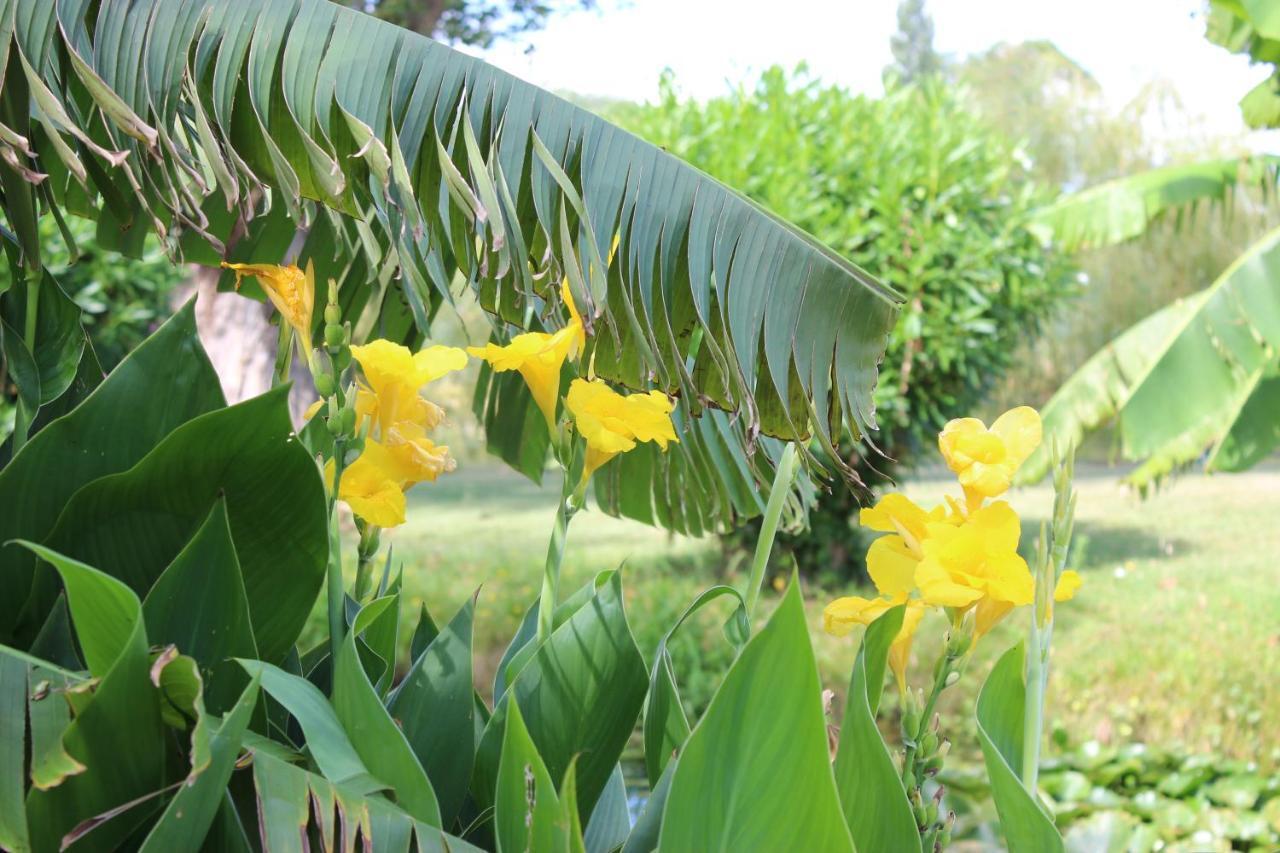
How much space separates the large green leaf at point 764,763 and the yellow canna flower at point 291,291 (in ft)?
1.39

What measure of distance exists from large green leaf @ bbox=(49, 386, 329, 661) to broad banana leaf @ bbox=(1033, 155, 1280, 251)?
5.37 meters

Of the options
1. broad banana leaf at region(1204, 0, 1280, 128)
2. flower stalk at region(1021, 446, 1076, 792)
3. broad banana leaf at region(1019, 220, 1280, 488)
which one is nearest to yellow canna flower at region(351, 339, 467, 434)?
flower stalk at region(1021, 446, 1076, 792)

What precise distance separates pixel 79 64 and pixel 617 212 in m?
0.51

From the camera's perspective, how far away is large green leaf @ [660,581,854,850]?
669 millimetres

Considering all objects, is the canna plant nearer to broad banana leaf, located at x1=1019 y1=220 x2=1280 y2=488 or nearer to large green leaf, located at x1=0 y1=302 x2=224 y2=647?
large green leaf, located at x1=0 y1=302 x2=224 y2=647

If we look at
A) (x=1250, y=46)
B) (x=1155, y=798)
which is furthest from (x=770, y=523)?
(x=1250, y=46)

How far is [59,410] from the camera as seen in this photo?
44.6 inches

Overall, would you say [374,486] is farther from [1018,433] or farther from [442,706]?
[1018,433]

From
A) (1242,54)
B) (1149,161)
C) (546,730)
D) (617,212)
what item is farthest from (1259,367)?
(1149,161)

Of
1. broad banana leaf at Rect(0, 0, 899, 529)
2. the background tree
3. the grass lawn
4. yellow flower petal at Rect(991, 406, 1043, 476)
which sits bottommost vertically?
the grass lawn

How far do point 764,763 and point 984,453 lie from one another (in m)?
0.30

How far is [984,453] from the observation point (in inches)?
32.9

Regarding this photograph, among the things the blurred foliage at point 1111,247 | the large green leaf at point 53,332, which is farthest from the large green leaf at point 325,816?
the blurred foliage at point 1111,247

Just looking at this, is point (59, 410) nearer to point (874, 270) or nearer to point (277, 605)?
point (277, 605)
